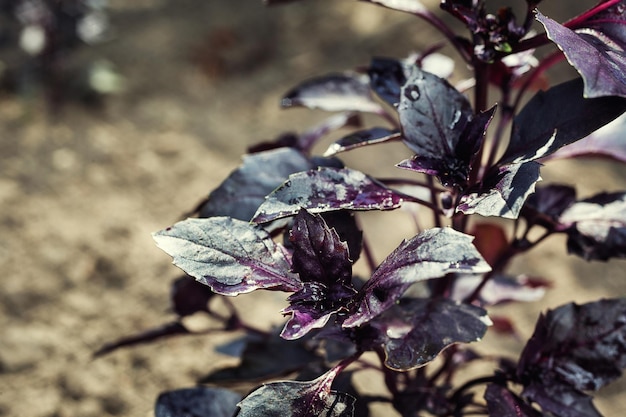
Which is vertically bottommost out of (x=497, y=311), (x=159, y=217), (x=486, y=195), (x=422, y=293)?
(x=497, y=311)

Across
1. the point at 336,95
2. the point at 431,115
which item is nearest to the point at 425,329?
the point at 431,115

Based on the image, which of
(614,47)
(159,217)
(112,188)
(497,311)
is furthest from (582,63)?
(112,188)

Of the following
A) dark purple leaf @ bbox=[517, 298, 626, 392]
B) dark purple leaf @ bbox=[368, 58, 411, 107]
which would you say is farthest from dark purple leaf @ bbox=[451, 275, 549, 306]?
dark purple leaf @ bbox=[368, 58, 411, 107]

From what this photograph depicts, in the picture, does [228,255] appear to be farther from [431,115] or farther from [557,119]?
[557,119]

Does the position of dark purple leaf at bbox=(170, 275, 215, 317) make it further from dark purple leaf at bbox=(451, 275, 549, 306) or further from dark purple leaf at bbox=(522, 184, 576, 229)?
dark purple leaf at bbox=(522, 184, 576, 229)

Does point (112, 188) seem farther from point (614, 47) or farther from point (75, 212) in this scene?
point (614, 47)

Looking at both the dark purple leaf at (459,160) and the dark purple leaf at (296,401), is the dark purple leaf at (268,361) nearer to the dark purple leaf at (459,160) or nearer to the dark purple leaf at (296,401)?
the dark purple leaf at (296,401)
